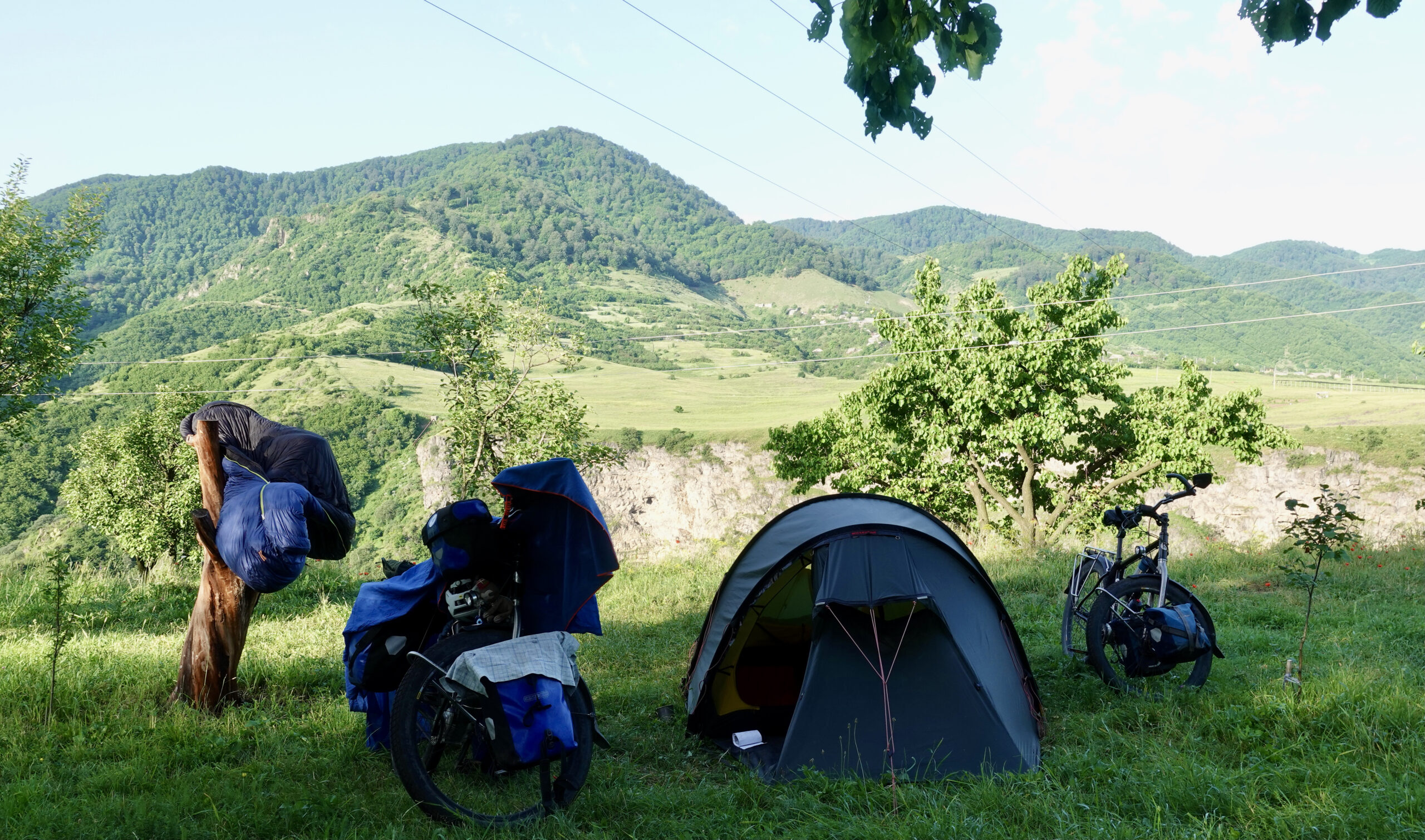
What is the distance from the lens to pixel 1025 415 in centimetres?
2014

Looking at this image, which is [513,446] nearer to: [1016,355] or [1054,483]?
[1016,355]

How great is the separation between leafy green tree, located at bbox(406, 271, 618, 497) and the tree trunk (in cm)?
1260

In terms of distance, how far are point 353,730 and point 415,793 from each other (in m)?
1.30

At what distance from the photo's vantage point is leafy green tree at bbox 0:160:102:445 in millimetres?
14078

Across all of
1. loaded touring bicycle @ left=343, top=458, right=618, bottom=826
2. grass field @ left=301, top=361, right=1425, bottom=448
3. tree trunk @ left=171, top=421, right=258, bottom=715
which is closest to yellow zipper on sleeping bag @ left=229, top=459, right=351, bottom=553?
tree trunk @ left=171, top=421, right=258, bottom=715

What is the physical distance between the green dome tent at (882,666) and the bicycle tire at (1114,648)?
80cm

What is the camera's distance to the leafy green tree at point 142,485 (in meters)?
29.3

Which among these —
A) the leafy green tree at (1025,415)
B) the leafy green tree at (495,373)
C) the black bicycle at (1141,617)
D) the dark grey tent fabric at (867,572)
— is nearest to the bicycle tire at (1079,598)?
the black bicycle at (1141,617)

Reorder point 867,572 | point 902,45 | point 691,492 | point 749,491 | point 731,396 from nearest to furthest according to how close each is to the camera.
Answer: point 902,45, point 867,572, point 749,491, point 691,492, point 731,396

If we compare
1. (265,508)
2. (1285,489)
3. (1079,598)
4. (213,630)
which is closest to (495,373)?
(213,630)

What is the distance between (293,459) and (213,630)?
49.8 inches

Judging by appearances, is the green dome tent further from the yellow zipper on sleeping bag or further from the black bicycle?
the yellow zipper on sleeping bag

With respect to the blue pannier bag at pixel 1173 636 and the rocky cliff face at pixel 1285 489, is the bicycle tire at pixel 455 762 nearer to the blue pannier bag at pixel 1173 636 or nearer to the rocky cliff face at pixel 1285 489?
the blue pannier bag at pixel 1173 636

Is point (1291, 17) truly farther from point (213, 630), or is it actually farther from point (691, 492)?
point (691, 492)
